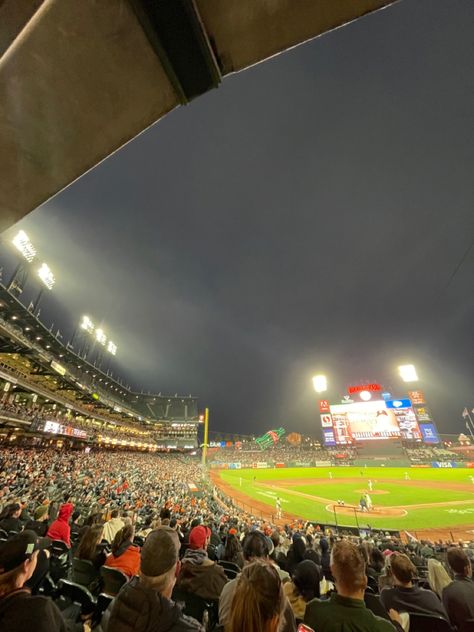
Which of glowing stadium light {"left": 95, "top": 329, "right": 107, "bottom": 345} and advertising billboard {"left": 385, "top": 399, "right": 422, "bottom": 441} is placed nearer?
glowing stadium light {"left": 95, "top": 329, "right": 107, "bottom": 345}

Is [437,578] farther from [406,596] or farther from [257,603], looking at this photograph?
[257,603]

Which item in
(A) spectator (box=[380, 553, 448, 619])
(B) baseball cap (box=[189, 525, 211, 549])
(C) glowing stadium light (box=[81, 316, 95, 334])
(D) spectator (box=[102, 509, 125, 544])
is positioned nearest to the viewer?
(A) spectator (box=[380, 553, 448, 619])

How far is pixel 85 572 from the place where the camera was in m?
4.46

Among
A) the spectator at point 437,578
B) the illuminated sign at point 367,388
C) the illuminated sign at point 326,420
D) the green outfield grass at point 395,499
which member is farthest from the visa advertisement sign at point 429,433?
the spectator at point 437,578

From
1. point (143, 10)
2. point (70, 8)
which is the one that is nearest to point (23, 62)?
point (70, 8)

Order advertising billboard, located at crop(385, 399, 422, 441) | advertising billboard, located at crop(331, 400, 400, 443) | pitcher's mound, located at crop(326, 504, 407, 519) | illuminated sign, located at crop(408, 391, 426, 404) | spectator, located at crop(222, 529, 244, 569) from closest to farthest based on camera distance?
spectator, located at crop(222, 529, 244, 569) → pitcher's mound, located at crop(326, 504, 407, 519) → advertising billboard, located at crop(385, 399, 422, 441) → advertising billboard, located at crop(331, 400, 400, 443) → illuminated sign, located at crop(408, 391, 426, 404)

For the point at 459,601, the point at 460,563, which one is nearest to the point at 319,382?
the point at 460,563

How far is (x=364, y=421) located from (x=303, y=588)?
8105 cm

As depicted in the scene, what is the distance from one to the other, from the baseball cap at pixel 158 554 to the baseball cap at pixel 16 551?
1.05 metres

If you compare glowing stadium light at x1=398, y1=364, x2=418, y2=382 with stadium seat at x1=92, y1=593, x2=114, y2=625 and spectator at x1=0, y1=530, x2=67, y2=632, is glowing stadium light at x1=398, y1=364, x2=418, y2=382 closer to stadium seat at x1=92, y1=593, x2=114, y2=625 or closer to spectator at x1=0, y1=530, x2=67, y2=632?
stadium seat at x1=92, y1=593, x2=114, y2=625

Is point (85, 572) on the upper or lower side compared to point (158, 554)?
lower

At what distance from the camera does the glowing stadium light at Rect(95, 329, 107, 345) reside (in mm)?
59619

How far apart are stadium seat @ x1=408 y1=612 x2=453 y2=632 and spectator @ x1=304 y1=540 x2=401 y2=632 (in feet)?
4.71

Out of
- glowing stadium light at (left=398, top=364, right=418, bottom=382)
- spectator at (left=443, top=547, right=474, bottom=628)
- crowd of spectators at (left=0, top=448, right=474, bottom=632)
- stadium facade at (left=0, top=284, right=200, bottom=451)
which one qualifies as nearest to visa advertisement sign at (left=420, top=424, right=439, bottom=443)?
glowing stadium light at (left=398, top=364, right=418, bottom=382)
